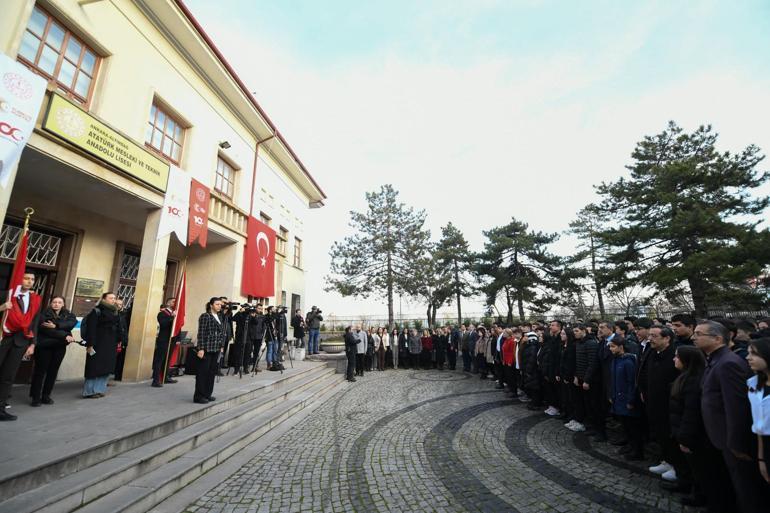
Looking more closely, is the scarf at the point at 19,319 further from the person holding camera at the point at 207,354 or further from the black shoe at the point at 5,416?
the person holding camera at the point at 207,354

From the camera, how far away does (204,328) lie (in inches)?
236

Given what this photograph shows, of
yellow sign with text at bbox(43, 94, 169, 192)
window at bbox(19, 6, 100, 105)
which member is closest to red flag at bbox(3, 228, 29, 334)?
yellow sign with text at bbox(43, 94, 169, 192)

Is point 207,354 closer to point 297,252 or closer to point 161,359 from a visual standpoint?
point 161,359

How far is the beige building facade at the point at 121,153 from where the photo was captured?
20.1ft

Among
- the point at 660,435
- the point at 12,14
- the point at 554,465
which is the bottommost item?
the point at 554,465

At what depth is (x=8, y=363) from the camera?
14.4ft

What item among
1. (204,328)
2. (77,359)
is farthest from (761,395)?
(77,359)

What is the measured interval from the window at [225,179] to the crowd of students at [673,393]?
10.8 metres

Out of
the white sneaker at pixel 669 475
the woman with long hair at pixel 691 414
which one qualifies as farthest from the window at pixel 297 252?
the woman with long hair at pixel 691 414

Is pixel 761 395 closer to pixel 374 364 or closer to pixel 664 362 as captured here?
pixel 664 362

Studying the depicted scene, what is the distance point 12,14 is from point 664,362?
11.0 metres

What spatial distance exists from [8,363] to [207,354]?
2409 mm

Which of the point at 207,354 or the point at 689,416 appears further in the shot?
the point at 207,354

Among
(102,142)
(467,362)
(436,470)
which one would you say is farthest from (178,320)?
(467,362)
